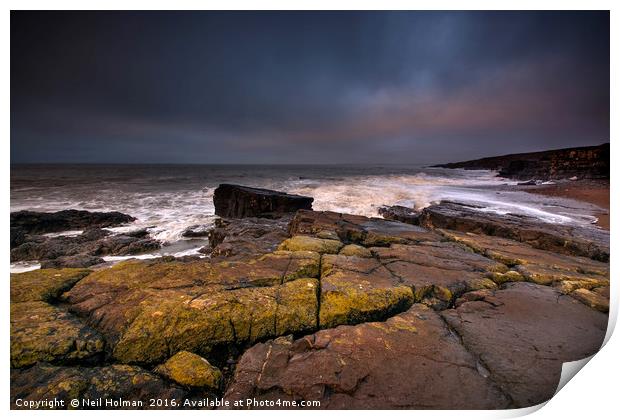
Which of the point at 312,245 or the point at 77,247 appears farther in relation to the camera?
the point at 77,247

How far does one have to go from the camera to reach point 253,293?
3053 mm

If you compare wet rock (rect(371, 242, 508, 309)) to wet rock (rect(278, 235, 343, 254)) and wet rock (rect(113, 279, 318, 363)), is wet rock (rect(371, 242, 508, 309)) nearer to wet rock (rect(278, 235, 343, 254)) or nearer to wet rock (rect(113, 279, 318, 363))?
wet rock (rect(278, 235, 343, 254))

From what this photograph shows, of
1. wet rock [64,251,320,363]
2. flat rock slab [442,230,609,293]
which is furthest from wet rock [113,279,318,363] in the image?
flat rock slab [442,230,609,293]

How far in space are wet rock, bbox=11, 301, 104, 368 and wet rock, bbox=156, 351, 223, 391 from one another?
67 centimetres

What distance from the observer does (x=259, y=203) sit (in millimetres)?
13727

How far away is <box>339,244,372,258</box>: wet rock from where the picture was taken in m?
4.59

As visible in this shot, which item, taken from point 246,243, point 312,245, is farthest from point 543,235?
point 246,243

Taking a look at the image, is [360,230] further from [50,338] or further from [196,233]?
[196,233]

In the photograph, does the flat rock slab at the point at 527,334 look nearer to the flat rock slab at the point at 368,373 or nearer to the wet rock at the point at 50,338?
the flat rock slab at the point at 368,373

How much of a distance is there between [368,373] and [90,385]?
2.28 meters
